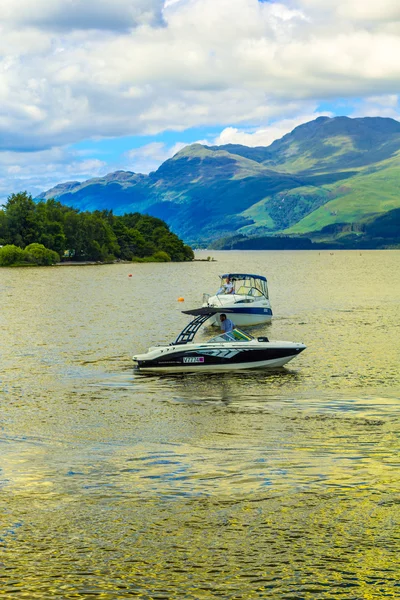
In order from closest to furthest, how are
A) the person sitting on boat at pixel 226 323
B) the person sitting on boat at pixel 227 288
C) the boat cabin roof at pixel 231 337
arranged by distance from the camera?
the boat cabin roof at pixel 231 337
the person sitting on boat at pixel 226 323
the person sitting on boat at pixel 227 288

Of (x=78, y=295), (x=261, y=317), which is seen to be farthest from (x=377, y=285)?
(x=261, y=317)

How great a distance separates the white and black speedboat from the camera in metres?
41.9

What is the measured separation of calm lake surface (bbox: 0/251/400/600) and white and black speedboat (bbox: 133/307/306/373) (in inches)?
41.3

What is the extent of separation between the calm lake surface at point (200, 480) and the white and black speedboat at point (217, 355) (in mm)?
1048

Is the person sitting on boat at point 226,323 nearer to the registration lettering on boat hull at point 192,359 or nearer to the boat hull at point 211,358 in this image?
the boat hull at point 211,358

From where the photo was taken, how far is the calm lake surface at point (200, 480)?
15.2 m

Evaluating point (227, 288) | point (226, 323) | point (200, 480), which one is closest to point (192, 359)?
point (226, 323)

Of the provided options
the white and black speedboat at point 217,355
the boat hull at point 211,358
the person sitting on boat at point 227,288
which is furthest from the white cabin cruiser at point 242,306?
the boat hull at point 211,358

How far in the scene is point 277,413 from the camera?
31.8m

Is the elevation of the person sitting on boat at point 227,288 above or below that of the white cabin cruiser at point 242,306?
above

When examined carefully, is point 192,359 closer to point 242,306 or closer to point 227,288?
point 242,306

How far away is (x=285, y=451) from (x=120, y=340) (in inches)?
1420

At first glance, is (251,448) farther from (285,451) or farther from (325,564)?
(325,564)

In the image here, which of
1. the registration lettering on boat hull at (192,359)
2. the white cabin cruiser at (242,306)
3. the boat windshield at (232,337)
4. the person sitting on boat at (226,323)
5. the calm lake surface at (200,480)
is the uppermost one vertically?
the white cabin cruiser at (242,306)
